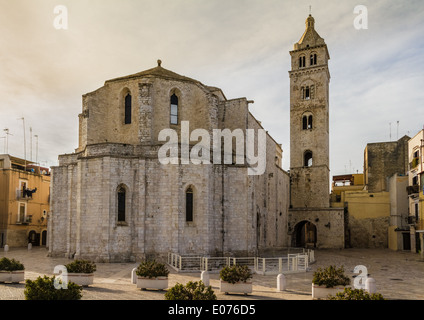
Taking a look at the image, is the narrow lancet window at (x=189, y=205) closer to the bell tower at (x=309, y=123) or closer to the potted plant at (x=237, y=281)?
the potted plant at (x=237, y=281)

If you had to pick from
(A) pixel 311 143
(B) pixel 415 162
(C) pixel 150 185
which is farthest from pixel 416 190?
(C) pixel 150 185

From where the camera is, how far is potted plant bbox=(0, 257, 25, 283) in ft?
51.0

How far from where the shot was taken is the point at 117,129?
2847cm

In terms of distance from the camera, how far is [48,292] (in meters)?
10.8

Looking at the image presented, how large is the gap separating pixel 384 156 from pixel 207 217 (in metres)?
31.7

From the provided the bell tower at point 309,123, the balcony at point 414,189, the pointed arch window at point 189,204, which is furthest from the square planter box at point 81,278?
the bell tower at point 309,123

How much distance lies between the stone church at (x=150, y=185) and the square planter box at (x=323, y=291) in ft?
38.1

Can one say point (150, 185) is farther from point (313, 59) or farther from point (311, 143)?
point (313, 59)

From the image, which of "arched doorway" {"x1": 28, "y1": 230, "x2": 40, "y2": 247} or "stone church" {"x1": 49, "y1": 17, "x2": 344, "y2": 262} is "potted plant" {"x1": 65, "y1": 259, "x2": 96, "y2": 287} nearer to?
"stone church" {"x1": 49, "y1": 17, "x2": 344, "y2": 262}

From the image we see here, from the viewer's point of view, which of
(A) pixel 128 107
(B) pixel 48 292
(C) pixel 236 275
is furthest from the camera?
(A) pixel 128 107

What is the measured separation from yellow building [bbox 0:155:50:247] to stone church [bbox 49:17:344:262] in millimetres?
14276

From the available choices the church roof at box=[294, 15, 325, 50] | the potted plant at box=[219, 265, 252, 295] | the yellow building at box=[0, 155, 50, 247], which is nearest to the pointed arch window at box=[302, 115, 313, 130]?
the church roof at box=[294, 15, 325, 50]

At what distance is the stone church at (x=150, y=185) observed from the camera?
24.0 meters

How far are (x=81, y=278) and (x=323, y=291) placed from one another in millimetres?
8940
